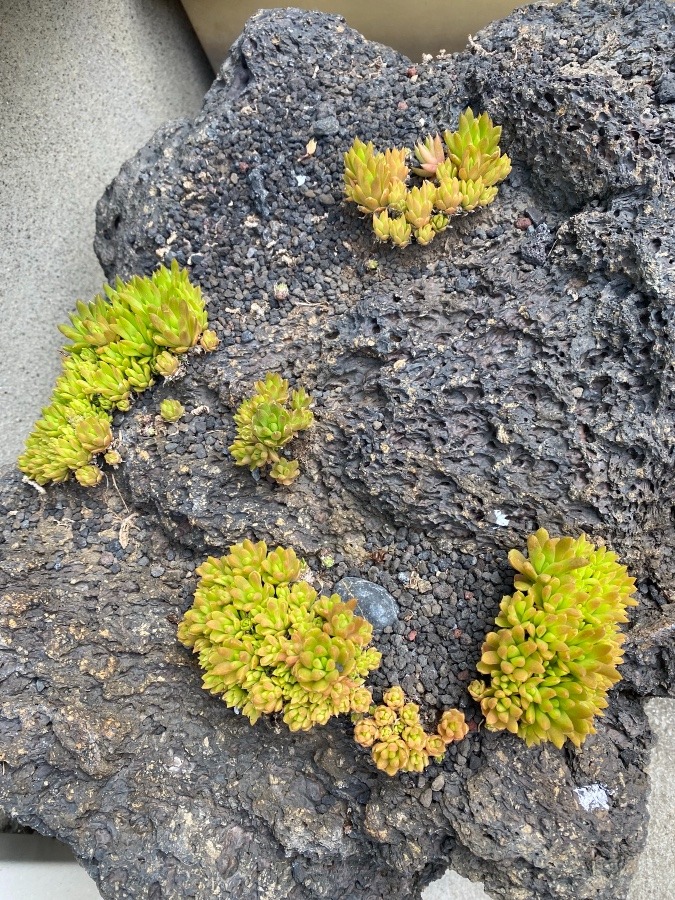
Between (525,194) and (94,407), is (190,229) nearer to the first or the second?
(94,407)

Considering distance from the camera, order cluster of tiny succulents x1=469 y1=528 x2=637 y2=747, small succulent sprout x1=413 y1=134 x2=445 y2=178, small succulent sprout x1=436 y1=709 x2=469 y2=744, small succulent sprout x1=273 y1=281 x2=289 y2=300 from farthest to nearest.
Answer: small succulent sprout x1=273 y1=281 x2=289 y2=300
small succulent sprout x1=413 y1=134 x2=445 y2=178
small succulent sprout x1=436 y1=709 x2=469 y2=744
cluster of tiny succulents x1=469 y1=528 x2=637 y2=747

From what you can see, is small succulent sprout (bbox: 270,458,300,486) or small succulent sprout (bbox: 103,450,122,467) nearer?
small succulent sprout (bbox: 270,458,300,486)

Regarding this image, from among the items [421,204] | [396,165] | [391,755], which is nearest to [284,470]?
[391,755]

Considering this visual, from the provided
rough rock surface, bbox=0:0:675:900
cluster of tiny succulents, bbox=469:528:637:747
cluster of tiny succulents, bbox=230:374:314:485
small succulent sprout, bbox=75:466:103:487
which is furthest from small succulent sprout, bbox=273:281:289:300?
cluster of tiny succulents, bbox=469:528:637:747

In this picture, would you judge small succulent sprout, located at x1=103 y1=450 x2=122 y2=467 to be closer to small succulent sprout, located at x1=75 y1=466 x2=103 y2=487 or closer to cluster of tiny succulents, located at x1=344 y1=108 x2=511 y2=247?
small succulent sprout, located at x1=75 y1=466 x2=103 y2=487

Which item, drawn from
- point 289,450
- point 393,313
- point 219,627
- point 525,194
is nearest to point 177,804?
point 219,627

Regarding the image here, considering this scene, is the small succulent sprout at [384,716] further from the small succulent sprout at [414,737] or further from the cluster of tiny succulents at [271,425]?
the cluster of tiny succulents at [271,425]
